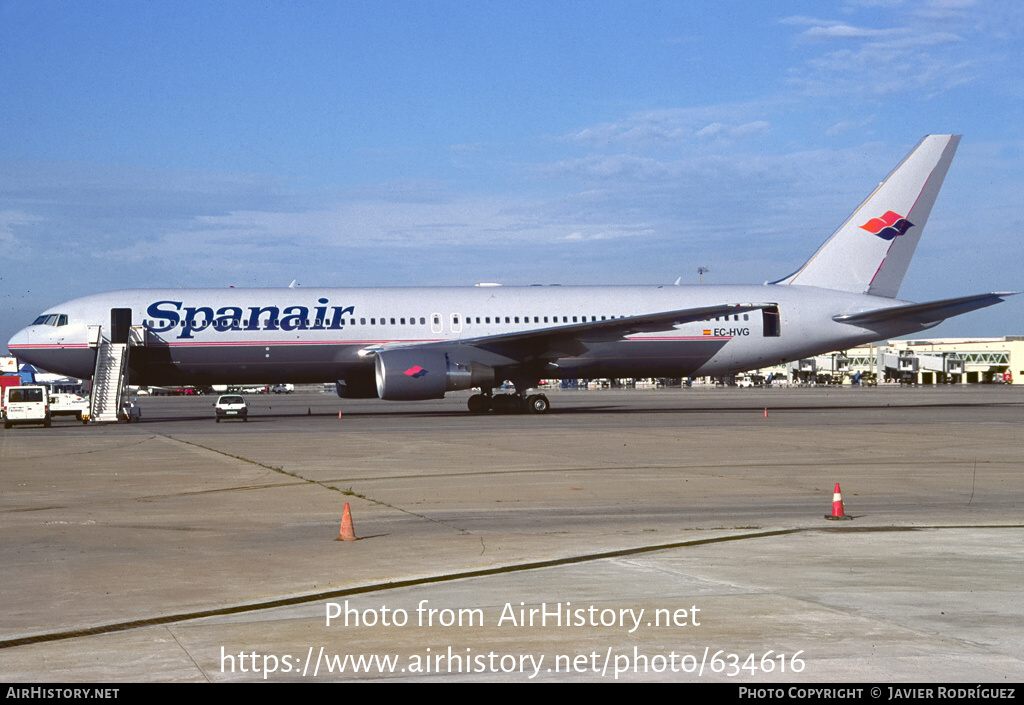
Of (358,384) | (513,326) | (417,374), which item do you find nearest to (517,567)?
(417,374)

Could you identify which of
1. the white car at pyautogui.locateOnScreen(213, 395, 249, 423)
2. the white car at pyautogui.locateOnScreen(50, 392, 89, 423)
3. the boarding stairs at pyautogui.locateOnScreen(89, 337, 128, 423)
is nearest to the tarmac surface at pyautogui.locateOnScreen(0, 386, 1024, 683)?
the boarding stairs at pyautogui.locateOnScreen(89, 337, 128, 423)

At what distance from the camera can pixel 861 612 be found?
7.54 m

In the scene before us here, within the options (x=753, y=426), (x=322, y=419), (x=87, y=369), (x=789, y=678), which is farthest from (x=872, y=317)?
(x=789, y=678)

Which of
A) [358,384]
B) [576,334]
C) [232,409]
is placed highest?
[576,334]

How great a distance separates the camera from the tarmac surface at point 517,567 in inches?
253

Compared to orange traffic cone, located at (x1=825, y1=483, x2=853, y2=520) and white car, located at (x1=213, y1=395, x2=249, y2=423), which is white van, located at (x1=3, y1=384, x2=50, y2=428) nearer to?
white car, located at (x1=213, y1=395, x2=249, y2=423)

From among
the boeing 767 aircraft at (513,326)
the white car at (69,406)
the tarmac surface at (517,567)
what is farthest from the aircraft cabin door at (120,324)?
the tarmac surface at (517,567)

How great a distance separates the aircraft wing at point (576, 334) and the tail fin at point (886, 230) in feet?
16.0

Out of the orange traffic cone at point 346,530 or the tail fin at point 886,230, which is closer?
the orange traffic cone at point 346,530

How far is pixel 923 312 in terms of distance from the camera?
3791 centimetres

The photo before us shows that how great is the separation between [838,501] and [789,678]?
7.30 meters

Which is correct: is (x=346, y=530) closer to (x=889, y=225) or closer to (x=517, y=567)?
(x=517, y=567)

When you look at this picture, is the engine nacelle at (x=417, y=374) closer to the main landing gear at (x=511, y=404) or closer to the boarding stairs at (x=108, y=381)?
the main landing gear at (x=511, y=404)

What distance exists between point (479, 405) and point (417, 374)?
581 cm
